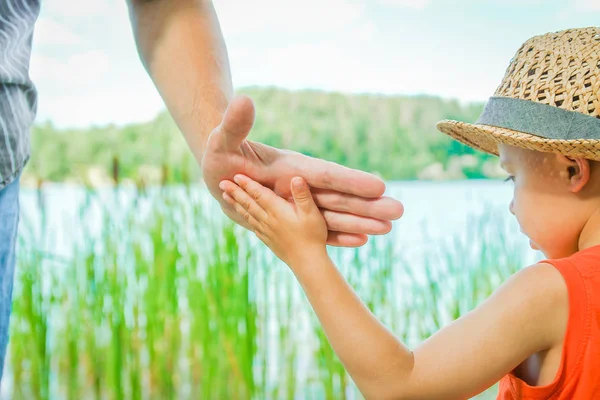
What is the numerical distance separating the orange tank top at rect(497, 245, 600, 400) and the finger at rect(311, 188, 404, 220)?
22 centimetres

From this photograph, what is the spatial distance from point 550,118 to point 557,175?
78 mm

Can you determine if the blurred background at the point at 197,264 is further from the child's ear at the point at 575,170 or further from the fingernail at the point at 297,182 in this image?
the fingernail at the point at 297,182

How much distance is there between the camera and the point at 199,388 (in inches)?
67.9

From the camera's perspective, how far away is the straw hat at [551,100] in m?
0.76

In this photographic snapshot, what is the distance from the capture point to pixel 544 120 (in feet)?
2.58

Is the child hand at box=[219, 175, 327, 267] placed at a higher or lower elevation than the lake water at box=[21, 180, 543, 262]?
lower

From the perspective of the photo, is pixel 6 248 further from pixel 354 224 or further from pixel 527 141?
pixel 527 141

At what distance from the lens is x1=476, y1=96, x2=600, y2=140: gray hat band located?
762mm

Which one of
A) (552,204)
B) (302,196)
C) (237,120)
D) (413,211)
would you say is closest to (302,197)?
(302,196)

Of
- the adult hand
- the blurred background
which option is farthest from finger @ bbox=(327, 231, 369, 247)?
the blurred background

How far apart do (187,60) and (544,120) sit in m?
0.48

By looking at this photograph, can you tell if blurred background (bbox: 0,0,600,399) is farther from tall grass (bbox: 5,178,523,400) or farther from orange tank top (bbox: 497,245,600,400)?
orange tank top (bbox: 497,245,600,400)

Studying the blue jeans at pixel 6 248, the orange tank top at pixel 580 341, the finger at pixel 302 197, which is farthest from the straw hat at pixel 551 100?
the blue jeans at pixel 6 248

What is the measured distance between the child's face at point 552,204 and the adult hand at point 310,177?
24 cm
